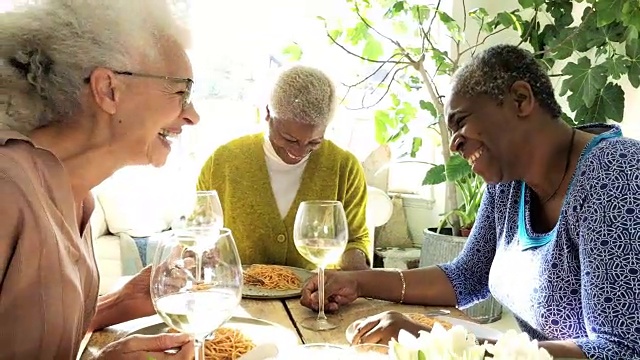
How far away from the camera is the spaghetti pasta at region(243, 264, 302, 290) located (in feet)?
5.13

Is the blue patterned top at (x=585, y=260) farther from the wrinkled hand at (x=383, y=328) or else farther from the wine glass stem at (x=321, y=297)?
the wine glass stem at (x=321, y=297)

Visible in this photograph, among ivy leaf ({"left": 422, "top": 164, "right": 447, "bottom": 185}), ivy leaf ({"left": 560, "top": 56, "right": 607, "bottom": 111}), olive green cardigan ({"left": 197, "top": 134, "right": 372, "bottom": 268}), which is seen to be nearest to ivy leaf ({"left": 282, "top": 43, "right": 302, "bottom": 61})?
ivy leaf ({"left": 422, "top": 164, "right": 447, "bottom": 185})

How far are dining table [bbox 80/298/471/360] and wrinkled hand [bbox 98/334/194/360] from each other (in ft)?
0.62

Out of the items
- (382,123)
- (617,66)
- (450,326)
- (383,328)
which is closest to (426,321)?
(450,326)

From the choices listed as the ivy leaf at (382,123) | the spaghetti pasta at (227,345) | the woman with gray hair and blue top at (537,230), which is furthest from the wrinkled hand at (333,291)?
the ivy leaf at (382,123)

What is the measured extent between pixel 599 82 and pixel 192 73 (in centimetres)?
182

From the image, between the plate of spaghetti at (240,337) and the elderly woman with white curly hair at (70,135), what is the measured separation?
0.11 metres

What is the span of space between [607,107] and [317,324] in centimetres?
173

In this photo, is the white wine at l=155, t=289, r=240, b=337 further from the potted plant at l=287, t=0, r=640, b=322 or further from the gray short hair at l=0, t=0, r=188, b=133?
the potted plant at l=287, t=0, r=640, b=322

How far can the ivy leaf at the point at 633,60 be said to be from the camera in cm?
237

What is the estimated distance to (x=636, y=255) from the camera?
1077 mm

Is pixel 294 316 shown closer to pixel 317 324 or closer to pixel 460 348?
pixel 317 324

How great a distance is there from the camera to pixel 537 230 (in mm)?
1425

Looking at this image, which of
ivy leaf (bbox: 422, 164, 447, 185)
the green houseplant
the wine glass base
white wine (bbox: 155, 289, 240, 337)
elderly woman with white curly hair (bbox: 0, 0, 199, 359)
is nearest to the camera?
white wine (bbox: 155, 289, 240, 337)
